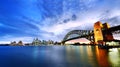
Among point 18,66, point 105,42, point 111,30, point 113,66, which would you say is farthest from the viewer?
point 111,30

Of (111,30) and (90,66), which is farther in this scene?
(111,30)

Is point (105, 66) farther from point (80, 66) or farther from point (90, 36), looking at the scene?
point (90, 36)

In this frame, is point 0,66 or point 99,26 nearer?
point 0,66

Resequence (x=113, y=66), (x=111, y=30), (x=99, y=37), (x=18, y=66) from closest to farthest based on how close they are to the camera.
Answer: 1. (x=113, y=66)
2. (x=18, y=66)
3. (x=111, y=30)
4. (x=99, y=37)

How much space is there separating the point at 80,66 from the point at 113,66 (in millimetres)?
4397

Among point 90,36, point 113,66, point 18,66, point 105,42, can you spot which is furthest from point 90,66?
point 90,36

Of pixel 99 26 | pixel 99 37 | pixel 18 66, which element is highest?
pixel 99 26

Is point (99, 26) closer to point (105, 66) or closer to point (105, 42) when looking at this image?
point (105, 42)

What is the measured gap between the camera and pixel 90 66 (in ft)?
60.7

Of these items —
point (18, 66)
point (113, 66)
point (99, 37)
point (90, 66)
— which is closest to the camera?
point (113, 66)

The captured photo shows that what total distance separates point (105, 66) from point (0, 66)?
16.2m

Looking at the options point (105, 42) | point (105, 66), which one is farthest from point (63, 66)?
point (105, 42)

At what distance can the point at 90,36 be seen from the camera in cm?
11225

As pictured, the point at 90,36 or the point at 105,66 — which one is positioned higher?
the point at 90,36
